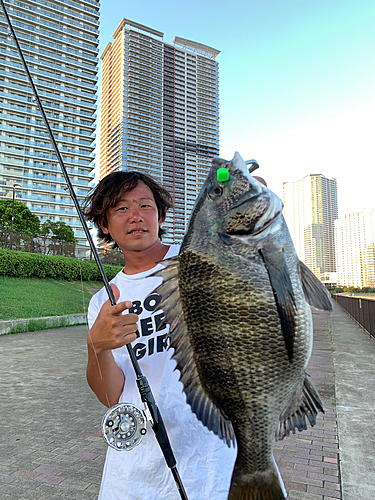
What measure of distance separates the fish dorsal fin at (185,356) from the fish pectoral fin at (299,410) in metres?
0.16

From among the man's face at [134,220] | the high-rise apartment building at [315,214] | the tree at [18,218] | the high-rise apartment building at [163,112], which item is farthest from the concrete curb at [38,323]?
the tree at [18,218]

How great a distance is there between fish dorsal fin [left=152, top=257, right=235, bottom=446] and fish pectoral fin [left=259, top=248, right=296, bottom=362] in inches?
11.0

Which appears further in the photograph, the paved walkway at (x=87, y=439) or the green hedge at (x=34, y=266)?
the green hedge at (x=34, y=266)

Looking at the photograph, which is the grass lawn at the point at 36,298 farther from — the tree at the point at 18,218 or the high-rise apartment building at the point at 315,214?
the tree at the point at 18,218

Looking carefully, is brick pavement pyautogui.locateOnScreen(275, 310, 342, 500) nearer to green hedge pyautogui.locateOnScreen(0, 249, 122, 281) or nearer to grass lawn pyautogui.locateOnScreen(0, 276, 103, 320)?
grass lawn pyautogui.locateOnScreen(0, 276, 103, 320)

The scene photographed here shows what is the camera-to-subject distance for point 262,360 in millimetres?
922

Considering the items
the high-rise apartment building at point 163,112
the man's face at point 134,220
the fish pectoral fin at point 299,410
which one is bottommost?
the fish pectoral fin at point 299,410

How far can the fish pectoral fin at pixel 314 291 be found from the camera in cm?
95

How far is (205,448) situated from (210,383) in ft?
1.70

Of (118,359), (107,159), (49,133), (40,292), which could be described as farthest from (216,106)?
(40,292)

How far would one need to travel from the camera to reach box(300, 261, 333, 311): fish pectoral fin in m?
0.95

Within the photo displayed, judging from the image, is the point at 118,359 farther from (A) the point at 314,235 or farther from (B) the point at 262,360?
(A) the point at 314,235

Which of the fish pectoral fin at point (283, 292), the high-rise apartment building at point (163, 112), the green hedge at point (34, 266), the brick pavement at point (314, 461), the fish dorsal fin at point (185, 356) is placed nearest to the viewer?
the fish pectoral fin at point (283, 292)

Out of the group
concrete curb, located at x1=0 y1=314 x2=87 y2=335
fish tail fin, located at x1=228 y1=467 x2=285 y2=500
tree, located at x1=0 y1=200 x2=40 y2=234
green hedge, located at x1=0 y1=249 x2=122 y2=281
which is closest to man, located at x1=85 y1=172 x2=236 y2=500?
fish tail fin, located at x1=228 y1=467 x2=285 y2=500
